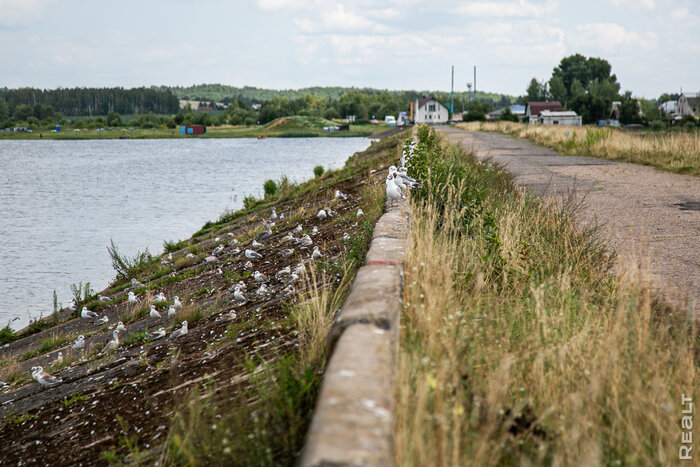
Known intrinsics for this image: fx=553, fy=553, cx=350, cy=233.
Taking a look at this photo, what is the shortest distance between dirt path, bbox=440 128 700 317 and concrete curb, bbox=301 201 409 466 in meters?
2.23

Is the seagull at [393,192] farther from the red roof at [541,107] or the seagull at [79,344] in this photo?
the red roof at [541,107]

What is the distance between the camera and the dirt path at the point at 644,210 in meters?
5.41

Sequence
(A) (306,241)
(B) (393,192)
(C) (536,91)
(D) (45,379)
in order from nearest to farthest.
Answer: (D) (45,379)
(B) (393,192)
(A) (306,241)
(C) (536,91)

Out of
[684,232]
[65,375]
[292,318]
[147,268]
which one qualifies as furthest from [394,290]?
[147,268]

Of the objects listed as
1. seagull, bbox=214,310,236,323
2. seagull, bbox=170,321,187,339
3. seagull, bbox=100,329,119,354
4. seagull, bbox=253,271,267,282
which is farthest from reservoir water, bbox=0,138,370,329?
seagull, bbox=214,310,236,323

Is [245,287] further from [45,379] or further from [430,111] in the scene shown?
[430,111]

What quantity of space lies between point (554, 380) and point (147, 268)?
10.8 metres

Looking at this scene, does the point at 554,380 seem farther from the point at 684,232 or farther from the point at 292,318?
the point at 684,232

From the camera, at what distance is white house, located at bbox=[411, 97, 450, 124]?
117125 mm

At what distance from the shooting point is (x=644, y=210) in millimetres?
8883

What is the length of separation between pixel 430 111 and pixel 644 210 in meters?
113

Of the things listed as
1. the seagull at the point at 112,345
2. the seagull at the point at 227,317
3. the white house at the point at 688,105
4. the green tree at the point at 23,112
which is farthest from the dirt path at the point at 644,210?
the green tree at the point at 23,112

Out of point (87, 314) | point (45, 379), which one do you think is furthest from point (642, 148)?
point (45, 379)

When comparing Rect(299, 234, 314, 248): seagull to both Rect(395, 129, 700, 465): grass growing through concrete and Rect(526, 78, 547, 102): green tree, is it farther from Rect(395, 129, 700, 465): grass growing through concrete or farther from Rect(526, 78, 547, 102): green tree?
Rect(526, 78, 547, 102): green tree
